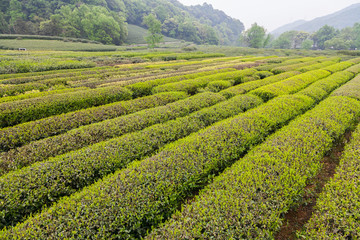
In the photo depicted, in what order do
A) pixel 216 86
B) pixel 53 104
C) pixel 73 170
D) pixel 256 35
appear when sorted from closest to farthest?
pixel 73 170
pixel 53 104
pixel 216 86
pixel 256 35

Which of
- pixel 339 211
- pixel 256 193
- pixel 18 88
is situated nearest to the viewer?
pixel 339 211

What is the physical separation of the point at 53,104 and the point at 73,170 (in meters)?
7.32

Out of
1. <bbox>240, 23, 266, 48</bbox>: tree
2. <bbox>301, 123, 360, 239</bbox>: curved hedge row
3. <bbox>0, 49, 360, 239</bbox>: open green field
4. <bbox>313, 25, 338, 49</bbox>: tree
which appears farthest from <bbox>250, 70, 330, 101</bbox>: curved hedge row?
<bbox>313, 25, 338, 49</bbox>: tree

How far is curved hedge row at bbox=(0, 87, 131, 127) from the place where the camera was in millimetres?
9336

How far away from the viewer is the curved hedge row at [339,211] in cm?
355

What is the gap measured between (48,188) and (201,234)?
4.61 m

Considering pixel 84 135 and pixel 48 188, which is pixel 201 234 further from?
pixel 84 135

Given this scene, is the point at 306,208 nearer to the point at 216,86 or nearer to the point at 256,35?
the point at 216,86

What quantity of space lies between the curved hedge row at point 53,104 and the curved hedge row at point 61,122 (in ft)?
5.58

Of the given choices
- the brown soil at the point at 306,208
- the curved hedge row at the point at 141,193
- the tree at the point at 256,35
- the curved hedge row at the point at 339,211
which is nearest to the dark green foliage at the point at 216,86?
the curved hedge row at the point at 141,193

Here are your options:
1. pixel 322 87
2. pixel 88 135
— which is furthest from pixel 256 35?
pixel 88 135

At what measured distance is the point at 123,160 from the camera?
6246 mm

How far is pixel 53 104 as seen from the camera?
1055 cm

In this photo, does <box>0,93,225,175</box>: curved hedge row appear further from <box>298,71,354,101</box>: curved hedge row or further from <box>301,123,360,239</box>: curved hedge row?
<box>298,71,354,101</box>: curved hedge row
